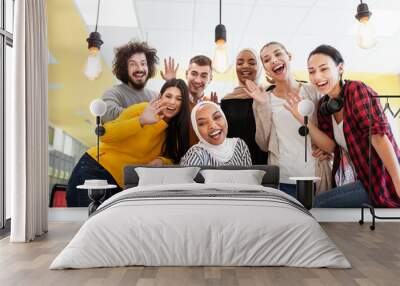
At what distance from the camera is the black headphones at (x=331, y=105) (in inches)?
225

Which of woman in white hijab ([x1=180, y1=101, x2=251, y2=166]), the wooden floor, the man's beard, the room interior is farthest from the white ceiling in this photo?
the wooden floor

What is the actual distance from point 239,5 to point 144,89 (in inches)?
64.5

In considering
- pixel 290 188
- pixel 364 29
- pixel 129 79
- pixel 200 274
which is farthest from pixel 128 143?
pixel 364 29

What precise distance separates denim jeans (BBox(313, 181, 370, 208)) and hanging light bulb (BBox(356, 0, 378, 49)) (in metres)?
1.78

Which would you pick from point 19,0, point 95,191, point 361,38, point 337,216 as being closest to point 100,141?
point 95,191

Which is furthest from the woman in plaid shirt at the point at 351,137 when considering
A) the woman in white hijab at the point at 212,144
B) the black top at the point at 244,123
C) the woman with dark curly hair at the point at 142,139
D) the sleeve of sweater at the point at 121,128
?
the sleeve of sweater at the point at 121,128

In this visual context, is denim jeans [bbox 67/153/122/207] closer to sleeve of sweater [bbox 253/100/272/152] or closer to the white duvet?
sleeve of sweater [bbox 253/100/272/152]

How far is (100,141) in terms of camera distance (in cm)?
572

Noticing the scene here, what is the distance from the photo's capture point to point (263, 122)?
19.0 ft

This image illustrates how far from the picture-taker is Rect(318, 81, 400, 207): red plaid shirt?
566cm

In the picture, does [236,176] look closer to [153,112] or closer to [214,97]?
[214,97]

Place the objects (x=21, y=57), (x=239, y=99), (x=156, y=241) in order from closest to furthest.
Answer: (x=156, y=241) → (x=21, y=57) → (x=239, y=99)

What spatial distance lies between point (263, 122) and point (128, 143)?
175 centimetres

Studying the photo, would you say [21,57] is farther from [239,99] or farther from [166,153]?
[239,99]
